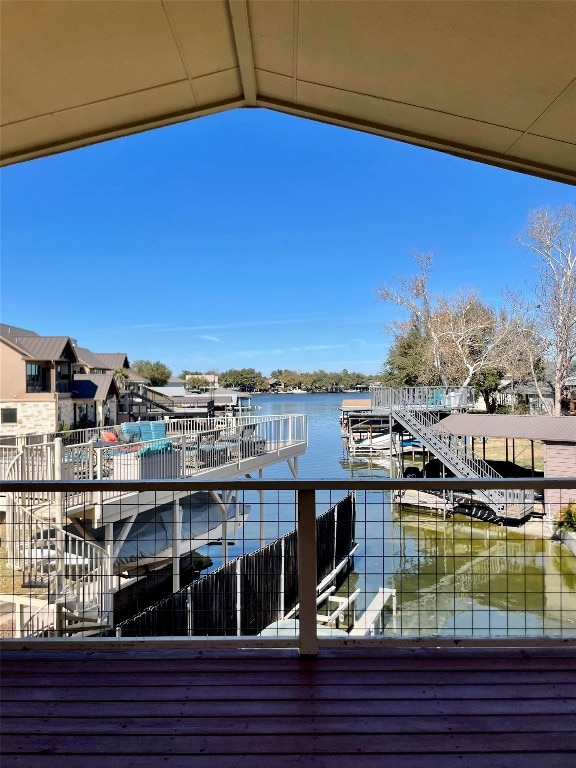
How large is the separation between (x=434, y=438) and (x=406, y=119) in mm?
10147

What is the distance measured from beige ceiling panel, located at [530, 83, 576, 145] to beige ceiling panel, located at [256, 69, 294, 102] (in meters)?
0.98

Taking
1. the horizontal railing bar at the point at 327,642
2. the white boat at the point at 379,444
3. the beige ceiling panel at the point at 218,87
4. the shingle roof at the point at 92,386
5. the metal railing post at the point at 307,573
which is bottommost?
the white boat at the point at 379,444

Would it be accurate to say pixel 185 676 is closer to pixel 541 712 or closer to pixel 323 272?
pixel 541 712

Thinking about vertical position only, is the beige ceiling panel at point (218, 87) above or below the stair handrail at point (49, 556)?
above

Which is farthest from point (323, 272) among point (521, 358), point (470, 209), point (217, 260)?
point (521, 358)

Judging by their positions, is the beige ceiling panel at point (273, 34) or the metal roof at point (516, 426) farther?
the metal roof at point (516, 426)

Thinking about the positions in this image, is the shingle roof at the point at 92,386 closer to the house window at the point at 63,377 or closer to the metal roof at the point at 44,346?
the house window at the point at 63,377

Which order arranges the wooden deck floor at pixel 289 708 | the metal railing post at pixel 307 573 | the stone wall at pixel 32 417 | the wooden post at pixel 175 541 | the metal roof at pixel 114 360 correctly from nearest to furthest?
the wooden deck floor at pixel 289 708 < the metal railing post at pixel 307 573 < the wooden post at pixel 175 541 < the stone wall at pixel 32 417 < the metal roof at pixel 114 360

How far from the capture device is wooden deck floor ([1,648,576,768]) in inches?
48.0

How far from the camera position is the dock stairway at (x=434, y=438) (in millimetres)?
11227

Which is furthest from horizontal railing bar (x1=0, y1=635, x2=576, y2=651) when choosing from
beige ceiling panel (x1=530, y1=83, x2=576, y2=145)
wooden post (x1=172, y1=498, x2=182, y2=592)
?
beige ceiling panel (x1=530, y1=83, x2=576, y2=145)

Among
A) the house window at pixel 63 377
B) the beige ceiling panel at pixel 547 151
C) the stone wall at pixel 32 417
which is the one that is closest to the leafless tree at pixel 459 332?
the beige ceiling panel at pixel 547 151

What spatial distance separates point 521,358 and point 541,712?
28.2 ft

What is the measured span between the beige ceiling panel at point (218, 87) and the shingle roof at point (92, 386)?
13.9 metres
